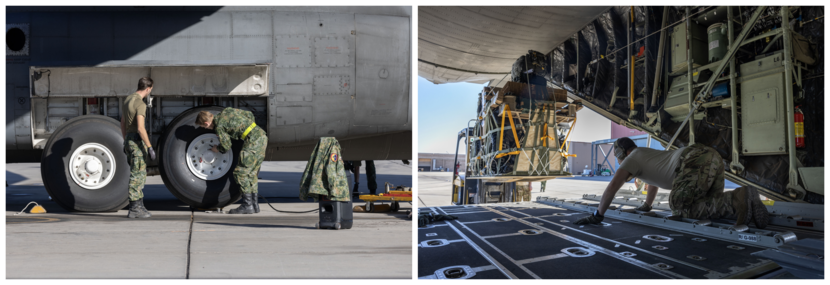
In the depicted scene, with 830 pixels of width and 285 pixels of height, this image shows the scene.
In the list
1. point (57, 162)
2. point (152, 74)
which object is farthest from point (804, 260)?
point (57, 162)

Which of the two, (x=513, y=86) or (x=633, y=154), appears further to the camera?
(x=513, y=86)

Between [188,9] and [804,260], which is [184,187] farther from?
[804,260]

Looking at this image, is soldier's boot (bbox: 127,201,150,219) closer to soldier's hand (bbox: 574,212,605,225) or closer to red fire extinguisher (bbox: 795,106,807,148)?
soldier's hand (bbox: 574,212,605,225)

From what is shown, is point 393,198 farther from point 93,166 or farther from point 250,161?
point 93,166

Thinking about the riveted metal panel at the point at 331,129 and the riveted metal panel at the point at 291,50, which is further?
the riveted metal panel at the point at 331,129

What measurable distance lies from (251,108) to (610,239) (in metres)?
4.81

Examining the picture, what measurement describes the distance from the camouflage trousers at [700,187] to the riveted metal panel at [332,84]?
422 cm

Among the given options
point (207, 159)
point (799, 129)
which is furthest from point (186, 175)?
point (799, 129)

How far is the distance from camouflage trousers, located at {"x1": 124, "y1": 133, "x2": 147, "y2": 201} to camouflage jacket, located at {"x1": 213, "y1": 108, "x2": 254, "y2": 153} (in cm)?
89

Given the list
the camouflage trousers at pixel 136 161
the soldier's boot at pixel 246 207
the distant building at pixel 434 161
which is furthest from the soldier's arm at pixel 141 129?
the distant building at pixel 434 161

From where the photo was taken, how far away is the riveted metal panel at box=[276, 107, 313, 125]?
5.63 metres

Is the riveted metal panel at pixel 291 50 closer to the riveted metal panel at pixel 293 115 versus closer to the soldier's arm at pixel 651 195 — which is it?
the riveted metal panel at pixel 293 115

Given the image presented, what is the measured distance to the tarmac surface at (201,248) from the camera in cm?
243

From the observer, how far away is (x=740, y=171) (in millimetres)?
5469
